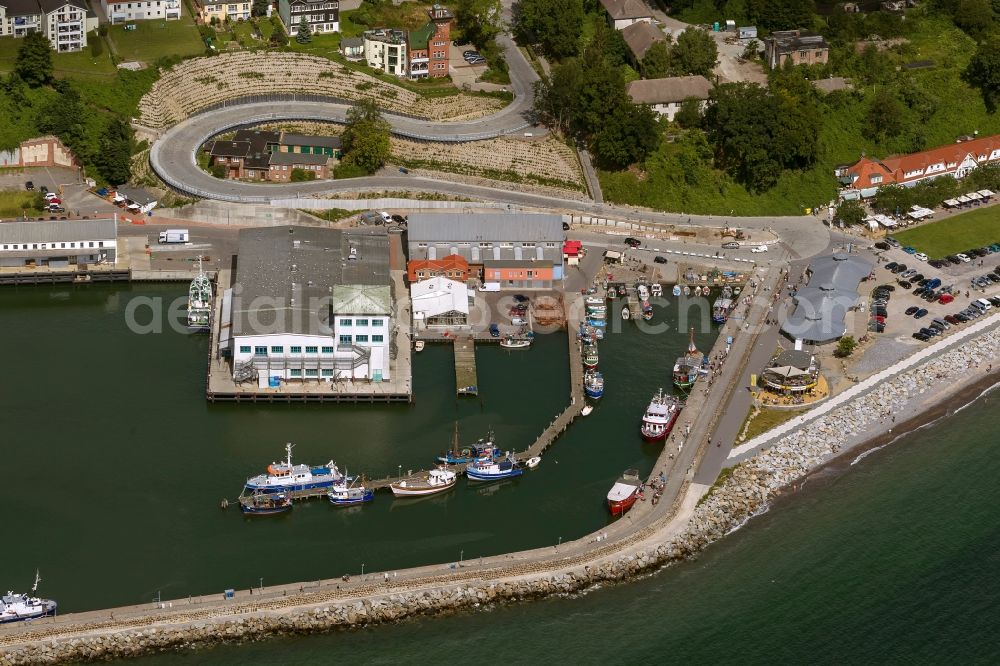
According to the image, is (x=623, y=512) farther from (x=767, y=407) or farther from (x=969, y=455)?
(x=969, y=455)

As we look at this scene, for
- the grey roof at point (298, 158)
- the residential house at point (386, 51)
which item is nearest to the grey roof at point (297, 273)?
the grey roof at point (298, 158)

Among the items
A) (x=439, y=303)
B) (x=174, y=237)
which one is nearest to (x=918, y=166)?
(x=439, y=303)

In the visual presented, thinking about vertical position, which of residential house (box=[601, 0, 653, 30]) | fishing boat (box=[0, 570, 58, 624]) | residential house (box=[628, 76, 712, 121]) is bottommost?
fishing boat (box=[0, 570, 58, 624])

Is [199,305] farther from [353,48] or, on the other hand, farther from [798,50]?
[798,50]

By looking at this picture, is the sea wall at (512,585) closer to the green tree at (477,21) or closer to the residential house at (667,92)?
the residential house at (667,92)

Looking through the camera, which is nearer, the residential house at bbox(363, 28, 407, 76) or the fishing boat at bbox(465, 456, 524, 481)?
the fishing boat at bbox(465, 456, 524, 481)

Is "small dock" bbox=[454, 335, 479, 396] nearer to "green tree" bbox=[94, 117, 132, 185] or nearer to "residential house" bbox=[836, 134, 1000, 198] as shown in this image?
"green tree" bbox=[94, 117, 132, 185]

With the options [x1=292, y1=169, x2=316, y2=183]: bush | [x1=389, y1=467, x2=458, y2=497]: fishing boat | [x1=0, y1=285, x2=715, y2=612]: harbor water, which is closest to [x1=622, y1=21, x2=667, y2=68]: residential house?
[x1=292, y1=169, x2=316, y2=183]: bush
